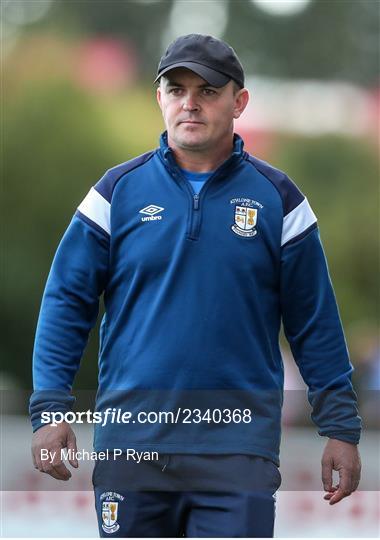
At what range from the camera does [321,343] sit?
13.4 feet

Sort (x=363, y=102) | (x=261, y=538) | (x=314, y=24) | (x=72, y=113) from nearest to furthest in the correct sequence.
→ (x=261, y=538), (x=72, y=113), (x=363, y=102), (x=314, y=24)

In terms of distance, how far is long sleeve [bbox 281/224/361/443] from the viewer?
159 inches

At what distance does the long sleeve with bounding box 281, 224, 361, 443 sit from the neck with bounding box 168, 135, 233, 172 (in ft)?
1.25

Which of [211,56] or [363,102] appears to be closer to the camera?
[211,56]

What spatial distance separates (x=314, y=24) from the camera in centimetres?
3334

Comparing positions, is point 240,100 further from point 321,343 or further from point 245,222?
point 321,343

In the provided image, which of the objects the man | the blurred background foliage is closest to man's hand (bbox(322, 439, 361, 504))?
the man

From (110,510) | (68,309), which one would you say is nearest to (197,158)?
(68,309)

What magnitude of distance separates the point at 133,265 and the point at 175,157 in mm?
394

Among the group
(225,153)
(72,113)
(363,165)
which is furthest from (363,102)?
(225,153)

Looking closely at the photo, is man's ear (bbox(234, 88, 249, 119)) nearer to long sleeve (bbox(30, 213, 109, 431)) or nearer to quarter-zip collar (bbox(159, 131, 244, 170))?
quarter-zip collar (bbox(159, 131, 244, 170))

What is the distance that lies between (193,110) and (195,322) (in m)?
0.67

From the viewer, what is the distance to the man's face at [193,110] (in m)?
3.95

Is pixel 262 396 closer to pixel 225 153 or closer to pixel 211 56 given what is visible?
pixel 225 153
